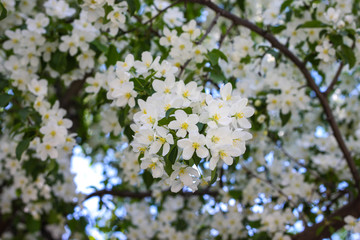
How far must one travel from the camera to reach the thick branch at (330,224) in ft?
7.93

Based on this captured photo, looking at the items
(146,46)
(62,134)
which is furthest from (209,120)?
(146,46)

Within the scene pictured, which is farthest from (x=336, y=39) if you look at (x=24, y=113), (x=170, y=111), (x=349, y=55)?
(x=24, y=113)

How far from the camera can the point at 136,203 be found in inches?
153

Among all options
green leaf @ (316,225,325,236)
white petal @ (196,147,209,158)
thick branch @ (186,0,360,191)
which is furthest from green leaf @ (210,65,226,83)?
green leaf @ (316,225,325,236)

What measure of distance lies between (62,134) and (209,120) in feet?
3.11

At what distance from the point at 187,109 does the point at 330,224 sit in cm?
154

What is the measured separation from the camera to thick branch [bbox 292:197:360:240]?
2416 millimetres

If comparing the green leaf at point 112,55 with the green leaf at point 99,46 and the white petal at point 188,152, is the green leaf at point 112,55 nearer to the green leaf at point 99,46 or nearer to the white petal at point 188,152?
the green leaf at point 99,46

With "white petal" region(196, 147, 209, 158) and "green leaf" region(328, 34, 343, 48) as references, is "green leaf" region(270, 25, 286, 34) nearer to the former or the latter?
"green leaf" region(328, 34, 343, 48)

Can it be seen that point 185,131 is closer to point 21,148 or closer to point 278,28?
point 21,148

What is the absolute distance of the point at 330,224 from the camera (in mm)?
2457

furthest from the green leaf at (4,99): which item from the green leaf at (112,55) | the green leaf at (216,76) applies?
the green leaf at (216,76)

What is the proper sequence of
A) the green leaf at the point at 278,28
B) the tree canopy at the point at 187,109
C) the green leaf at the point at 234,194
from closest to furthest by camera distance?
the tree canopy at the point at 187,109, the green leaf at the point at 278,28, the green leaf at the point at 234,194

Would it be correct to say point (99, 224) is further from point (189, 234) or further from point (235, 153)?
point (235, 153)
